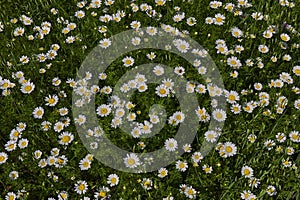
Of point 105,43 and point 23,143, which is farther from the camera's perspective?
point 105,43

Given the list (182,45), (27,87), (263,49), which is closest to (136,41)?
(182,45)

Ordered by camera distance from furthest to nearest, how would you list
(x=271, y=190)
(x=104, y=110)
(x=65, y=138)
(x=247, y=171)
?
1. (x=104, y=110)
2. (x=65, y=138)
3. (x=247, y=171)
4. (x=271, y=190)

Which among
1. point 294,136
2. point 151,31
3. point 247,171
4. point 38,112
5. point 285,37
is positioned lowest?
point 247,171

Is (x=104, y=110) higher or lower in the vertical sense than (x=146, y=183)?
higher

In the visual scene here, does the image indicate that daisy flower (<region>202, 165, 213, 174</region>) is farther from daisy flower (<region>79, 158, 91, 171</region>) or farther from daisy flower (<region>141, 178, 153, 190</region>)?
daisy flower (<region>79, 158, 91, 171</region>)

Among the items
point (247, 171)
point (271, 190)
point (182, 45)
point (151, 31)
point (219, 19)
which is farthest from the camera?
point (219, 19)

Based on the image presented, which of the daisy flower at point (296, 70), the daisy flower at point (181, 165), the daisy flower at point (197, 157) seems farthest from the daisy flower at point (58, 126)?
the daisy flower at point (296, 70)

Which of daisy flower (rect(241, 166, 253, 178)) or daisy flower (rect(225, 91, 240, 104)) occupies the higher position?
daisy flower (rect(225, 91, 240, 104))

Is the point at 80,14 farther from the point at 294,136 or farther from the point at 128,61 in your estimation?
the point at 294,136

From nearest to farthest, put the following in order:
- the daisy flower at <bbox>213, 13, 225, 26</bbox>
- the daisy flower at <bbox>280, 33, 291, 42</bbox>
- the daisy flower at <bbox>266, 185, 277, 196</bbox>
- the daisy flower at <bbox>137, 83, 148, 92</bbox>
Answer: the daisy flower at <bbox>266, 185, 277, 196</bbox>, the daisy flower at <bbox>137, 83, 148, 92</bbox>, the daisy flower at <bbox>280, 33, 291, 42</bbox>, the daisy flower at <bbox>213, 13, 225, 26</bbox>

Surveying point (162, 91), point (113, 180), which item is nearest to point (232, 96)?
point (162, 91)

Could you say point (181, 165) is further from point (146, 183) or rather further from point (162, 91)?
point (162, 91)

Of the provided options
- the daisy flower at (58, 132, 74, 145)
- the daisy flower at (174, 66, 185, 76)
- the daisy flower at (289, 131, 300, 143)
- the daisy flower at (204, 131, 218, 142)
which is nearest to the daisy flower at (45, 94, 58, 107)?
the daisy flower at (58, 132, 74, 145)

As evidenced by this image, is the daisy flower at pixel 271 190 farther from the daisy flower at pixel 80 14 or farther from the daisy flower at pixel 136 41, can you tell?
the daisy flower at pixel 80 14
